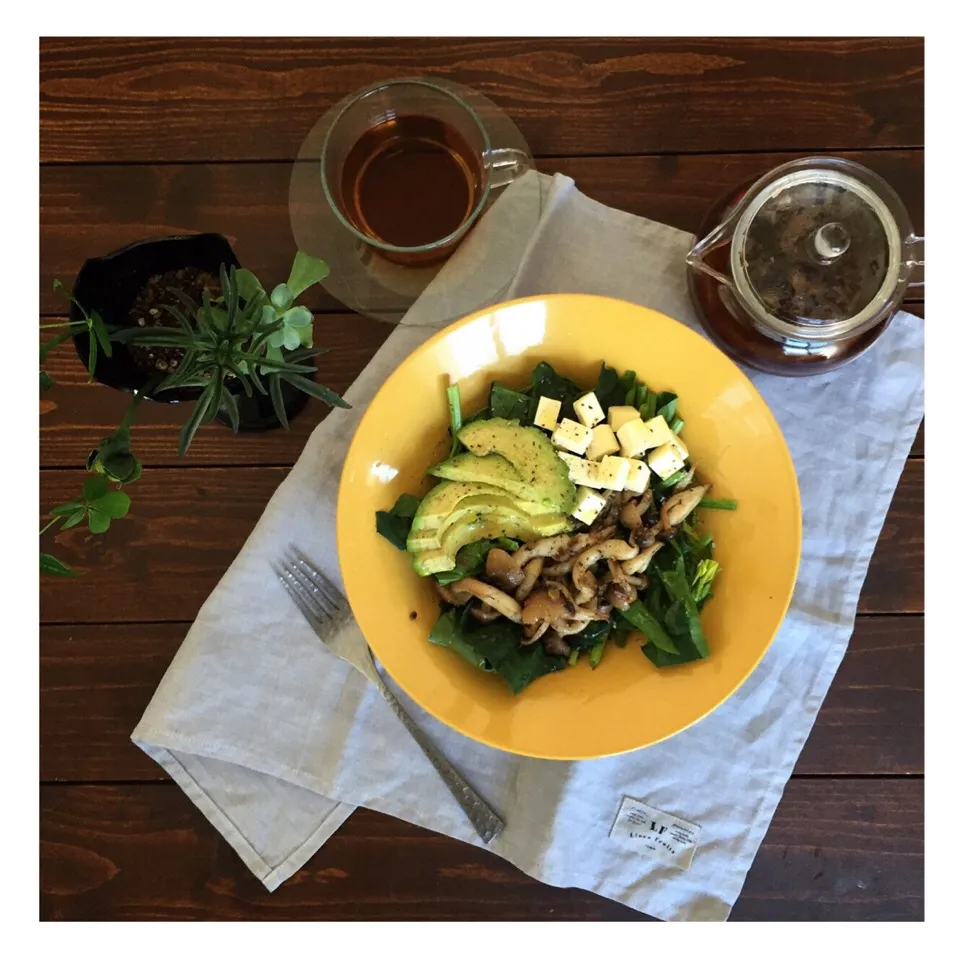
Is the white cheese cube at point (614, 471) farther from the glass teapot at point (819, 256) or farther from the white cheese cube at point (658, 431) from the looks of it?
the glass teapot at point (819, 256)

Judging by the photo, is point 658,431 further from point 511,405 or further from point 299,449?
point 299,449

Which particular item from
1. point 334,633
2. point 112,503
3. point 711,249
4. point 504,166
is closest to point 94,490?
point 112,503

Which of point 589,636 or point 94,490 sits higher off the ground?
point 94,490

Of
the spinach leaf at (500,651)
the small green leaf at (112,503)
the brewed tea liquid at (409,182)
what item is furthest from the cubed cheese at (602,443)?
the small green leaf at (112,503)

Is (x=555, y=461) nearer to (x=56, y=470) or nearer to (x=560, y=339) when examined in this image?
(x=560, y=339)

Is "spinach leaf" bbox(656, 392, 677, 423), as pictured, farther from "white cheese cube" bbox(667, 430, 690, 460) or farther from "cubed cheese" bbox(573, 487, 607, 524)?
"cubed cheese" bbox(573, 487, 607, 524)
